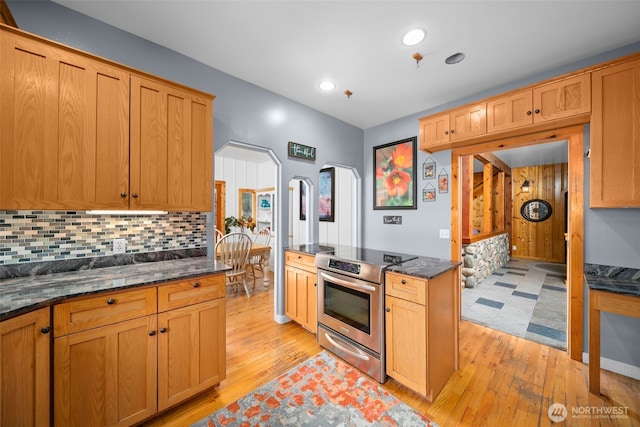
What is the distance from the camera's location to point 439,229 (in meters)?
3.10

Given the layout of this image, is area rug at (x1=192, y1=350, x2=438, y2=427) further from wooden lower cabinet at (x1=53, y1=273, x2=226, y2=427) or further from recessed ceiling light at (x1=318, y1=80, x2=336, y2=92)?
recessed ceiling light at (x1=318, y1=80, x2=336, y2=92)

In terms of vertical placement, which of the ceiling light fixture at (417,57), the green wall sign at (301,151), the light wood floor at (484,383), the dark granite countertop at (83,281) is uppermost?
the ceiling light fixture at (417,57)

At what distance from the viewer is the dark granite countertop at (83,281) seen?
1.16 meters

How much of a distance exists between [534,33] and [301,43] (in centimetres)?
180

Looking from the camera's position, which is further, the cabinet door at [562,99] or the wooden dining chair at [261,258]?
the wooden dining chair at [261,258]

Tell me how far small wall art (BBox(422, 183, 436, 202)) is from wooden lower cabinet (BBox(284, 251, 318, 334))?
173 cm

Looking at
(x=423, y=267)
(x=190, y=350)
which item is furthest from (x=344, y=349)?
(x=190, y=350)

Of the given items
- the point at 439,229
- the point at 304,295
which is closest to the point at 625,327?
the point at 439,229

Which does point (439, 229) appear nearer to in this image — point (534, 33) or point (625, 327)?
point (625, 327)

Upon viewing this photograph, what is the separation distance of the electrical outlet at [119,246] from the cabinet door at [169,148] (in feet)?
1.40

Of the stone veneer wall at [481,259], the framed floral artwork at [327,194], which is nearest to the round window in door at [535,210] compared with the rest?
the stone veneer wall at [481,259]

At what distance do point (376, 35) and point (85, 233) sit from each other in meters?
2.63

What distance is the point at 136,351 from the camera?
147 cm

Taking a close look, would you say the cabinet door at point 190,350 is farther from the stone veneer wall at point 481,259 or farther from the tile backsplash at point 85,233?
the stone veneer wall at point 481,259
